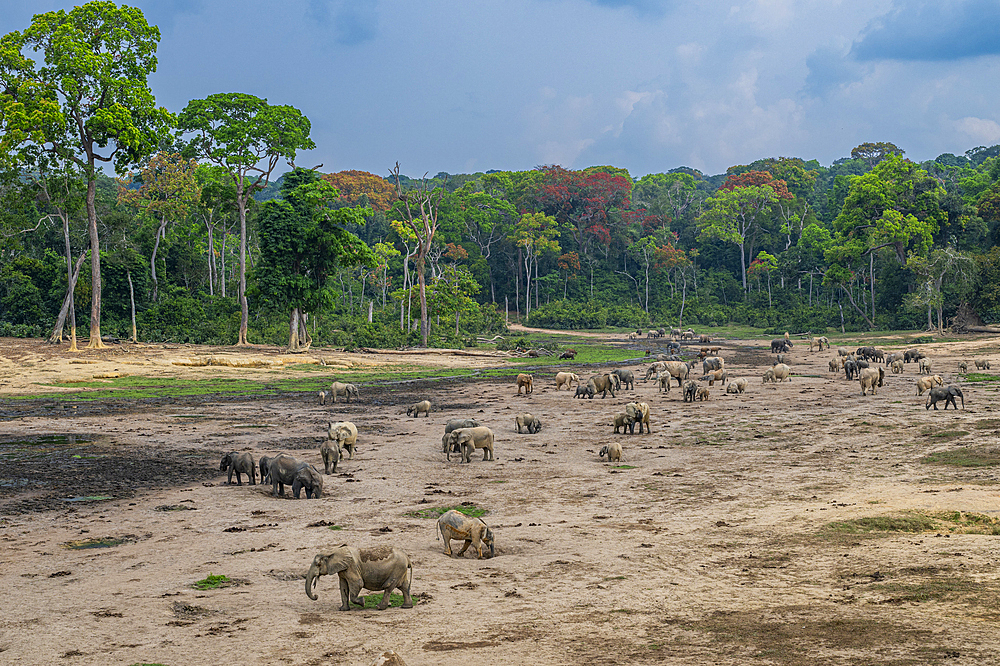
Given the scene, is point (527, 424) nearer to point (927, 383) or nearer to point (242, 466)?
point (242, 466)

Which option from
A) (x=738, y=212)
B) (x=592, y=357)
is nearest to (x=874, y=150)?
(x=738, y=212)

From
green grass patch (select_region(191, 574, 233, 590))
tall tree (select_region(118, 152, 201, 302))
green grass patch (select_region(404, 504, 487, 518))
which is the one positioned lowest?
green grass patch (select_region(404, 504, 487, 518))

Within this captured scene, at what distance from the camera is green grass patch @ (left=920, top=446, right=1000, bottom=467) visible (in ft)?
47.2

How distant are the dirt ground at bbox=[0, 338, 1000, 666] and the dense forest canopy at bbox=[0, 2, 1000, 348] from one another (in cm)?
2464

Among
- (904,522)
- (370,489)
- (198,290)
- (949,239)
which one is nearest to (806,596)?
(904,522)

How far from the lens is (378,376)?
123 feet

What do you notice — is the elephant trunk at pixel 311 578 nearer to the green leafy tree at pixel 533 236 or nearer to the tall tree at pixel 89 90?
the tall tree at pixel 89 90

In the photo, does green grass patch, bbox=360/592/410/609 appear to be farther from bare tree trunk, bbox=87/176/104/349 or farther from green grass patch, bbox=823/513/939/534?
bare tree trunk, bbox=87/176/104/349

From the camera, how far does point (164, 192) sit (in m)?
56.4

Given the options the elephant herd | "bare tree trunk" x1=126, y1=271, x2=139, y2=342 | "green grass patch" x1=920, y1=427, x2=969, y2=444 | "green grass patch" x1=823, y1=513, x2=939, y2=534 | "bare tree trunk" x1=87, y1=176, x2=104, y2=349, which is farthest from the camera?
"bare tree trunk" x1=126, y1=271, x2=139, y2=342

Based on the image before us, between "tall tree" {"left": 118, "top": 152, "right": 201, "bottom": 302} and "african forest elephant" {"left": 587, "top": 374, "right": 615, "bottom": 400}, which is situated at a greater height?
"tall tree" {"left": 118, "top": 152, "right": 201, "bottom": 302}

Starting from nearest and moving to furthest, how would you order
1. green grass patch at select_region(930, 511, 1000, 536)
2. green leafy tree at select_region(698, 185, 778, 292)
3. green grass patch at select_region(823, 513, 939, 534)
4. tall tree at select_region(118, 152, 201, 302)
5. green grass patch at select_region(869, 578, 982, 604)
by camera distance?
1. green grass patch at select_region(869, 578, 982, 604)
2. green grass patch at select_region(930, 511, 1000, 536)
3. green grass patch at select_region(823, 513, 939, 534)
4. tall tree at select_region(118, 152, 201, 302)
5. green leafy tree at select_region(698, 185, 778, 292)

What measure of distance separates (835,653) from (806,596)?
5.48ft

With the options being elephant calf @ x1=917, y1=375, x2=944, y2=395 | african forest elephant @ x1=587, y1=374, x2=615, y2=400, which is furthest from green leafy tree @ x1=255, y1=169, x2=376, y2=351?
elephant calf @ x1=917, y1=375, x2=944, y2=395
